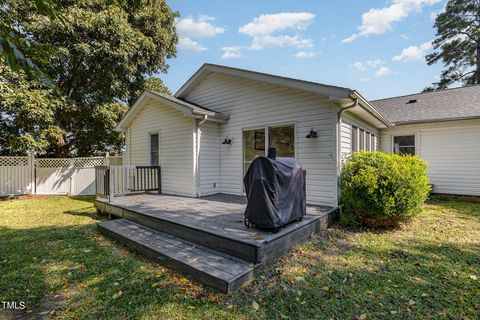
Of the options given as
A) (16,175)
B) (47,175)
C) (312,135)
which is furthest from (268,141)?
(16,175)

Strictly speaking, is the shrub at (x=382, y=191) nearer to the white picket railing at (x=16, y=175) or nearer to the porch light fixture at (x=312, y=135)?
the porch light fixture at (x=312, y=135)

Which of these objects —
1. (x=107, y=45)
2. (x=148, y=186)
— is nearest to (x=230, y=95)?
(x=148, y=186)

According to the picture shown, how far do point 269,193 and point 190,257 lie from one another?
152 cm

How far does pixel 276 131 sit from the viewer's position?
6.73m

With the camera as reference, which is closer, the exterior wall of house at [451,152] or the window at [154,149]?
the exterior wall of house at [451,152]

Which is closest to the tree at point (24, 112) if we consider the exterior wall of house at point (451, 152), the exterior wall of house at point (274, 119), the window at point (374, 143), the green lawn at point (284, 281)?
the green lawn at point (284, 281)

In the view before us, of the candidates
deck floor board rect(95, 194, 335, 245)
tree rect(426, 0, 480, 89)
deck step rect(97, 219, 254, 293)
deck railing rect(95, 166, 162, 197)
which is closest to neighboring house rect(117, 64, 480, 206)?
deck railing rect(95, 166, 162, 197)

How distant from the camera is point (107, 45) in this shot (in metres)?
10.8

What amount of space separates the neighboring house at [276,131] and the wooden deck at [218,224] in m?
1.12

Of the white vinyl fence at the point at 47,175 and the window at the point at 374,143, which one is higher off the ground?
the window at the point at 374,143

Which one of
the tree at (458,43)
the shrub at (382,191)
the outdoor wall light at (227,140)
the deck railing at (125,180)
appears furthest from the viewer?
the tree at (458,43)

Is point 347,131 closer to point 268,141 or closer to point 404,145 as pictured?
point 268,141

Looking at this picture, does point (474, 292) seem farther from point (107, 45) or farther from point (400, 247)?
point (107, 45)

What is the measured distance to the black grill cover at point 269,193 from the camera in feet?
12.2
